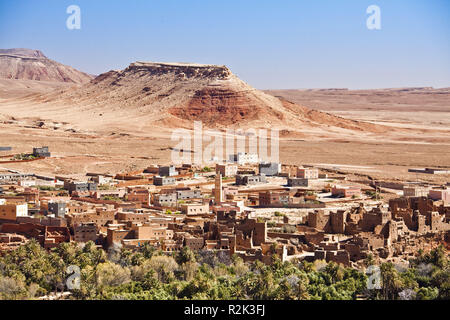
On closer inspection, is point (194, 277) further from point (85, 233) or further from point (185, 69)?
point (185, 69)

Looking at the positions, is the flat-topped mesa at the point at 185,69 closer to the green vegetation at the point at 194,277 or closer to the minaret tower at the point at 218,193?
the minaret tower at the point at 218,193

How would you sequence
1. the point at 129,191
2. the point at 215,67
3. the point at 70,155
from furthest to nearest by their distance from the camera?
the point at 215,67, the point at 70,155, the point at 129,191

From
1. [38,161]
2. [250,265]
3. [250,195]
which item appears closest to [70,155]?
[38,161]

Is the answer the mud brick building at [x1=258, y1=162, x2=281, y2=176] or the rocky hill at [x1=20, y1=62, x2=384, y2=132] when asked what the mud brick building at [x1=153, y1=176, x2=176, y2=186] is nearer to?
the mud brick building at [x1=258, y1=162, x2=281, y2=176]

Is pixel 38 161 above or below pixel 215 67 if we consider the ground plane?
below

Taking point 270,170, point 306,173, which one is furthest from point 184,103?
point 306,173

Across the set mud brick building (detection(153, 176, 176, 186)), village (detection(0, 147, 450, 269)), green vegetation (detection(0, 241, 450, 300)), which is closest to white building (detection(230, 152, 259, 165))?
mud brick building (detection(153, 176, 176, 186))

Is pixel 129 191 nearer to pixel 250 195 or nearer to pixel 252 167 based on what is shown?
pixel 250 195

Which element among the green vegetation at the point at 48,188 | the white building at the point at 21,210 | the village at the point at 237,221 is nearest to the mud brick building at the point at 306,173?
the village at the point at 237,221
